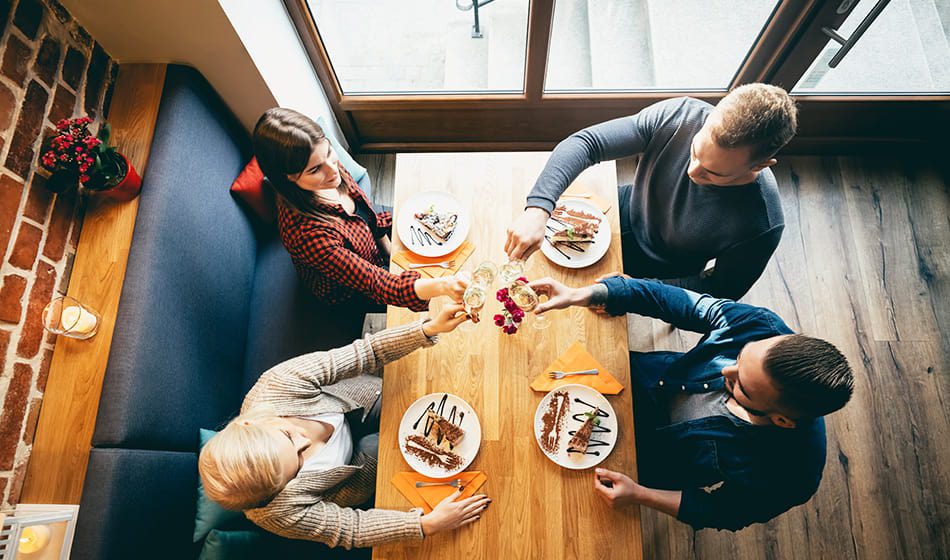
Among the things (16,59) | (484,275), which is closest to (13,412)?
(16,59)

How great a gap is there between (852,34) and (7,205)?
3.33 metres

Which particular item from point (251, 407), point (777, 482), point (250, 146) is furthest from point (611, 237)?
point (250, 146)

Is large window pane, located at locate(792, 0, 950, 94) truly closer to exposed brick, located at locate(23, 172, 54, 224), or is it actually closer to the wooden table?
the wooden table

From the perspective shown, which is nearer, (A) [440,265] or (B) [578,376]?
(B) [578,376]

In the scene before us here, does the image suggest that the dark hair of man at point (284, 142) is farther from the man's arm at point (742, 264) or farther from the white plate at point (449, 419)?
the man's arm at point (742, 264)

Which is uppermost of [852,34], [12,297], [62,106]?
[852,34]

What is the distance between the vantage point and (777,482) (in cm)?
149

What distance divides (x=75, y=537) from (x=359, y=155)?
2.29 m

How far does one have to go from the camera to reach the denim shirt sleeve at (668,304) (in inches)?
65.1

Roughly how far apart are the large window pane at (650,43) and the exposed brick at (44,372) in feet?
8.14

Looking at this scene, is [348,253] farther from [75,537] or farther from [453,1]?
[453,1]

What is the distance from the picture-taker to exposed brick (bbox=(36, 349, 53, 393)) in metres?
1.73

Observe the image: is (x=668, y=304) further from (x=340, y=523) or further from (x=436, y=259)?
(x=340, y=523)

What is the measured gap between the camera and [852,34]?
6.94ft
